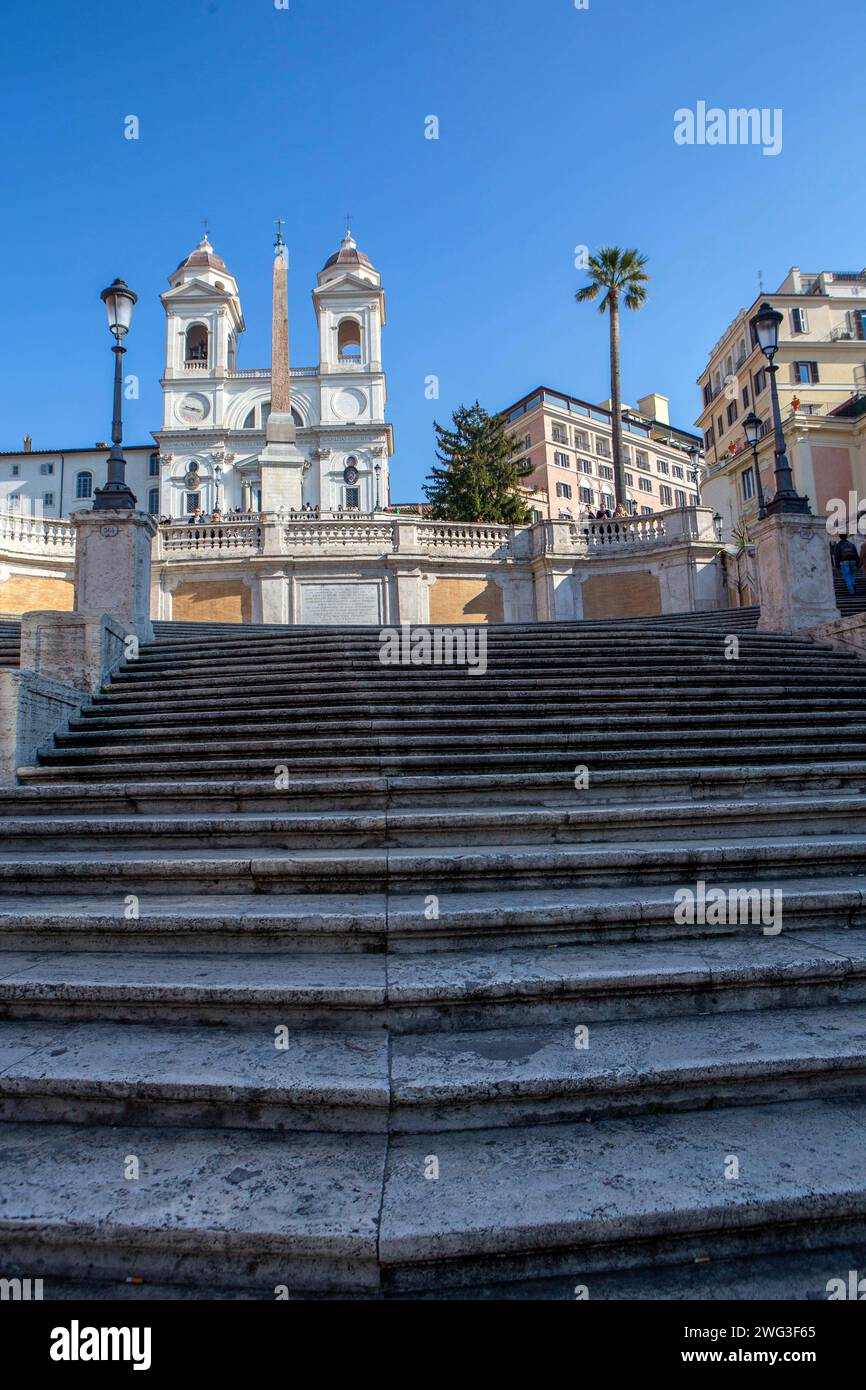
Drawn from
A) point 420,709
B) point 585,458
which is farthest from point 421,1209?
point 585,458

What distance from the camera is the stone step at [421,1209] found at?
2299 millimetres

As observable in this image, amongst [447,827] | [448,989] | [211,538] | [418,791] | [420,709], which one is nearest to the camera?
[448,989]

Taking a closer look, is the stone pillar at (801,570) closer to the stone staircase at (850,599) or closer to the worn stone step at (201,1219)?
the stone staircase at (850,599)

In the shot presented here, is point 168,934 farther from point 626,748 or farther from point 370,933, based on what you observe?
point 626,748

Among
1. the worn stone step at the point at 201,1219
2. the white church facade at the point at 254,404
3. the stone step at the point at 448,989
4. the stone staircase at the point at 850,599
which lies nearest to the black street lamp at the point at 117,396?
the stone step at the point at 448,989

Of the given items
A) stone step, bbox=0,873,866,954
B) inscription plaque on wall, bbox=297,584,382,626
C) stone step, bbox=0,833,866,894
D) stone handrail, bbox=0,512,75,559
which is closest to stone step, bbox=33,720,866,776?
stone step, bbox=0,833,866,894

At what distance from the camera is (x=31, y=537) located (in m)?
20.3

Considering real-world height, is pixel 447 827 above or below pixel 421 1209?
above

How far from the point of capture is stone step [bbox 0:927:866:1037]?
3371 millimetres

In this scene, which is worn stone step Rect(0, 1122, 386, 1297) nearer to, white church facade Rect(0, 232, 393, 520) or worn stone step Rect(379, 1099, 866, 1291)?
worn stone step Rect(379, 1099, 866, 1291)

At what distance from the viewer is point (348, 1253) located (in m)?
2.27

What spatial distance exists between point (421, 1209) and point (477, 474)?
144ft

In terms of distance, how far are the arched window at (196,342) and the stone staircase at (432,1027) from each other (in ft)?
206

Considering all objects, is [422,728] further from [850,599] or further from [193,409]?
[193,409]
